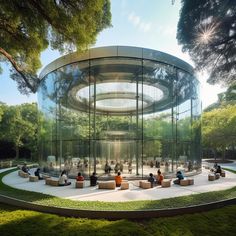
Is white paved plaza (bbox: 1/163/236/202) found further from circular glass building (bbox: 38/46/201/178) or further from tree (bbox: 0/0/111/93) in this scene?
tree (bbox: 0/0/111/93)

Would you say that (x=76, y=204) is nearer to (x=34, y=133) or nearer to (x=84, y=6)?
(x=84, y=6)

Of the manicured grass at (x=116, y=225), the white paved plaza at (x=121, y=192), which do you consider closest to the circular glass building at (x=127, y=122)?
the white paved plaza at (x=121, y=192)

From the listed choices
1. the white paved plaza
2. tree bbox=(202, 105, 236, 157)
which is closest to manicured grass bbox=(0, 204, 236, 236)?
the white paved plaza

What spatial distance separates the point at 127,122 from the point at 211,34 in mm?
12304

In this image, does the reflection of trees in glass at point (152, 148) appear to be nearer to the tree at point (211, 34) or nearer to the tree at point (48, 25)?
the tree at point (211, 34)

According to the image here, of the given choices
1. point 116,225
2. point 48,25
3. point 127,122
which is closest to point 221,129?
point 127,122

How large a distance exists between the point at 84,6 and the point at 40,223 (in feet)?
30.7

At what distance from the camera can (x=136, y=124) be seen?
2127 cm

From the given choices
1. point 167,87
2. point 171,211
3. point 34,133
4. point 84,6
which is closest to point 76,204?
point 171,211

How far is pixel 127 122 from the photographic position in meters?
24.8

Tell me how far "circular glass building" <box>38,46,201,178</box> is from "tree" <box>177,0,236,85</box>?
4.95m

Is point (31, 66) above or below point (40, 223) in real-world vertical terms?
above

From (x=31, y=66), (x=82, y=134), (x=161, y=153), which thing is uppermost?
(x=31, y=66)

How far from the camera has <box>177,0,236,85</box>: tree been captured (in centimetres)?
1352
